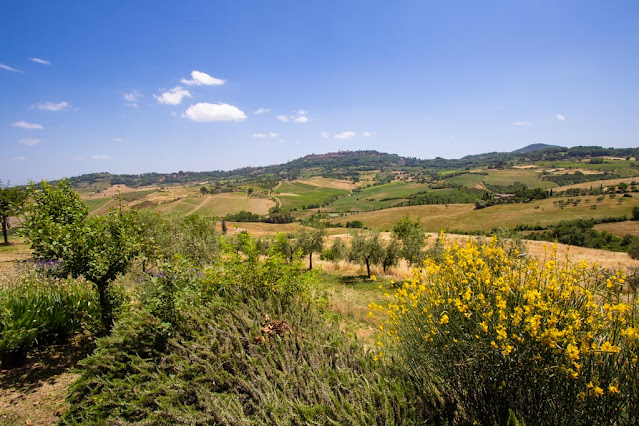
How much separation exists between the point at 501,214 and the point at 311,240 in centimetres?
7692

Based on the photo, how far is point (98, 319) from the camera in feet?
23.8

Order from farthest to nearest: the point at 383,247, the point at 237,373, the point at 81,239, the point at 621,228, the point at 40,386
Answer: the point at 621,228
the point at 383,247
the point at 81,239
the point at 40,386
the point at 237,373

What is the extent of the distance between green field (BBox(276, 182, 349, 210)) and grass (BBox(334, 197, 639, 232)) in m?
45.4

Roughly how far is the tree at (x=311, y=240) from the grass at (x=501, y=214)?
37.2 metres

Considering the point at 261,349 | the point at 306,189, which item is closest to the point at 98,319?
the point at 261,349

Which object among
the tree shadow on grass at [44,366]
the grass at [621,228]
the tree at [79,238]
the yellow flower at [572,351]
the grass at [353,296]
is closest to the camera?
the yellow flower at [572,351]

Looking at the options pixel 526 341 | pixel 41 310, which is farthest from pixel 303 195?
pixel 526 341

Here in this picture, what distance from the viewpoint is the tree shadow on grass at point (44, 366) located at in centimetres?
570

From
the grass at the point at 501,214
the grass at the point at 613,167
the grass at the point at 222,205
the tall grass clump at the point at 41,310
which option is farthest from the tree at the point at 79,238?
the grass at the point at 613,167

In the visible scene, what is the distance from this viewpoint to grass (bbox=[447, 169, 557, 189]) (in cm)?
14450

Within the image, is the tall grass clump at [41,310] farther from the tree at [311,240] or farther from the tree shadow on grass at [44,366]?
the tree at [311,240]

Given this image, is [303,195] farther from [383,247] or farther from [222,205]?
[383,247]

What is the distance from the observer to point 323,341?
489 cm

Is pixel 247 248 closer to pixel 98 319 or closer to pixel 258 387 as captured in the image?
pixel 258 387
